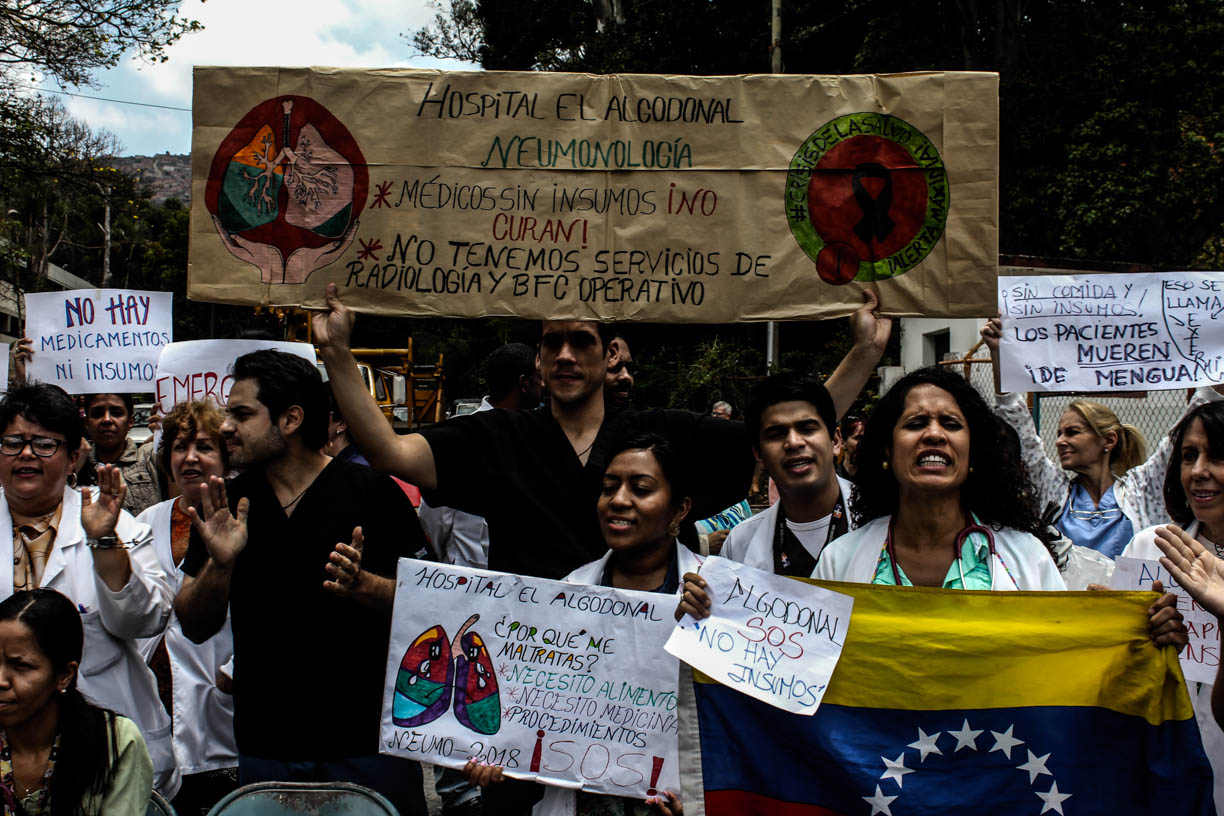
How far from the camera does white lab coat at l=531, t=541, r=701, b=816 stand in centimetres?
307

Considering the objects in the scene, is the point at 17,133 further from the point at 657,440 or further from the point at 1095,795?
the point at 1095,795

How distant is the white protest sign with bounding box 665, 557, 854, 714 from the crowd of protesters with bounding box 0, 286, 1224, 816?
0.07 meters

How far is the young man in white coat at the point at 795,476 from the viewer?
3.39m

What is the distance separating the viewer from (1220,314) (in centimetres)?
451

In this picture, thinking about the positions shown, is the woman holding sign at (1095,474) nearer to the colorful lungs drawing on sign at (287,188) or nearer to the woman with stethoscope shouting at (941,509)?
the woman with stethoscope shouting at (941,509)

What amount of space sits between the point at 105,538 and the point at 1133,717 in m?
3.08

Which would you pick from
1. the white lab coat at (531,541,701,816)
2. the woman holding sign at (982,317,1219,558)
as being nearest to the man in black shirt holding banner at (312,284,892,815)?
the white lab coat at (531,541,701,816)

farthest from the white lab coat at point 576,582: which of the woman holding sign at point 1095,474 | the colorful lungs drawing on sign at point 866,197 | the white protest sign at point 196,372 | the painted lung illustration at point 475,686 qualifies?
the woman holding sign at point 1095,474

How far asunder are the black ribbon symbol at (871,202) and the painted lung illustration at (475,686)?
5.94 ft

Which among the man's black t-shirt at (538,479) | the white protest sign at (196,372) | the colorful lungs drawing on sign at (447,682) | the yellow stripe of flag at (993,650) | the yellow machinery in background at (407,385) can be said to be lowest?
the colorful lungs drawing on sign at (447,682)

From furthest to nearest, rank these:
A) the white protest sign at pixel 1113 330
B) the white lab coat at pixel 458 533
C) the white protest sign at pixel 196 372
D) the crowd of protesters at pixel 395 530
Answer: the white lab coat at pixel 458 533 → the white protest sign at pixel 196 372 → the white protest sign at pixel 1113 330 → the crowd of protesters at pixel 395 530

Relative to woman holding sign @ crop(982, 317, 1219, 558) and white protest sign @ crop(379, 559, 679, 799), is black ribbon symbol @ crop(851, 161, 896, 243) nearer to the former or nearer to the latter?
white protest sign @ crop(379, 559, 679, 799)

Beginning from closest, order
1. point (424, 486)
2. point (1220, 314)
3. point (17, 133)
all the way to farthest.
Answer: point (424, 486)
point (1220, 314)
point (17, 133)

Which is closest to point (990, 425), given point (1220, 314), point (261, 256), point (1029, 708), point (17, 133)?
point (1029, 708)
